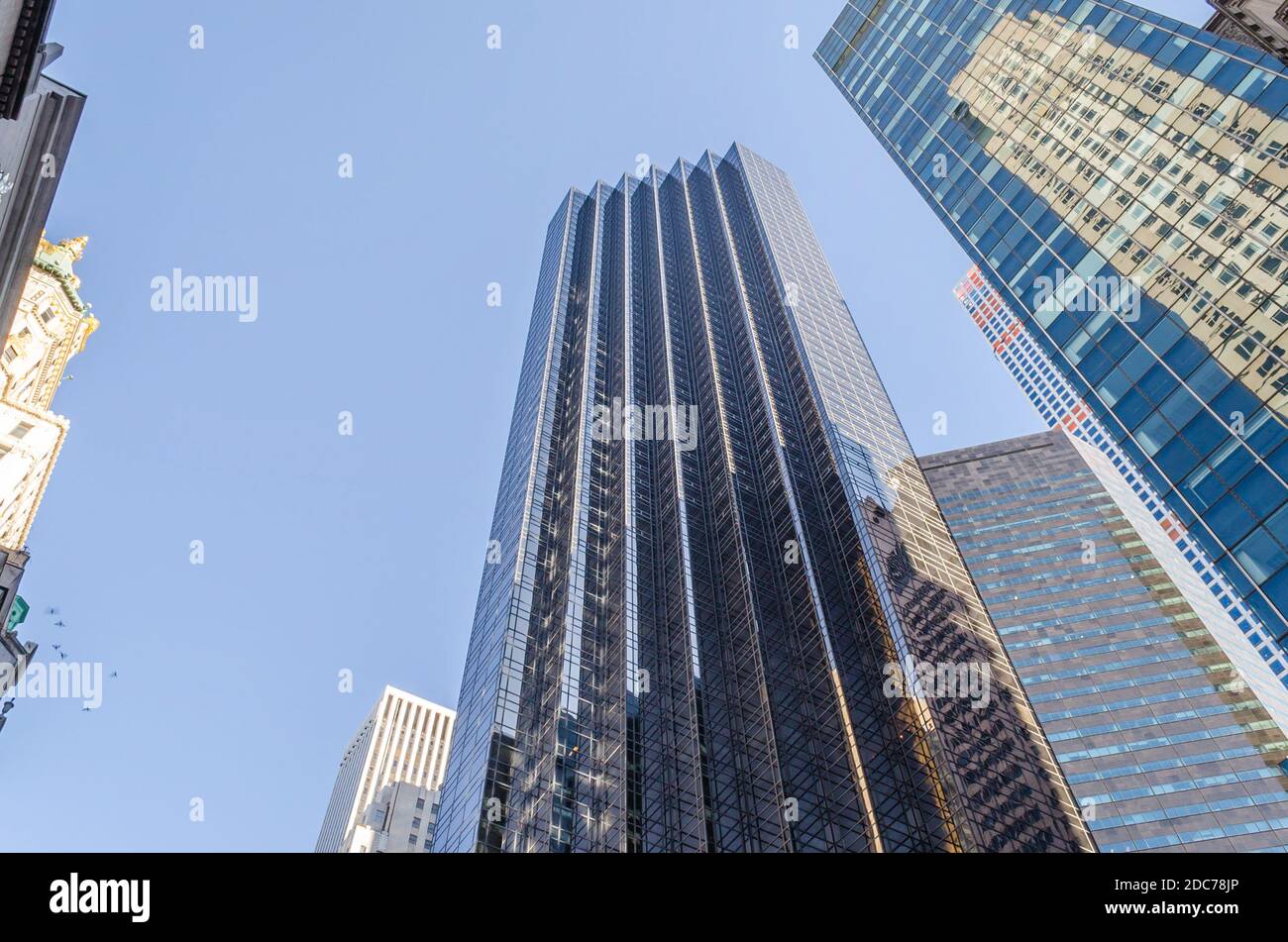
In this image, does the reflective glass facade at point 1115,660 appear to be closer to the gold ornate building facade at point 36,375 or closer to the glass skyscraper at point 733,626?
the glass skyscraper at point 733,626

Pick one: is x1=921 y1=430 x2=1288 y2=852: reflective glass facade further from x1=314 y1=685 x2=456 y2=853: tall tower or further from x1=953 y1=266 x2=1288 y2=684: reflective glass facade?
x1=314 y1=685 x2=456 y2=853: tall tower

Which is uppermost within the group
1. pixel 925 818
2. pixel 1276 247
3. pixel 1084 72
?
pixel 1084 72

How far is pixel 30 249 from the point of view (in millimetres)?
30250

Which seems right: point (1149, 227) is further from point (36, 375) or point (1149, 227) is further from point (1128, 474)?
point (1128, 474)

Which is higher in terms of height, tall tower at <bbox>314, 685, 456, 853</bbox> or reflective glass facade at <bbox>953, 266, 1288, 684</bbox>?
reflective glass facade at <bbox>953, 266, 1288, 684</bbox>

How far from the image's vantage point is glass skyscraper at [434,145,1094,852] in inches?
2034

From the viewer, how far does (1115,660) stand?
87.6m

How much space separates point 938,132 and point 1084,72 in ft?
34.6

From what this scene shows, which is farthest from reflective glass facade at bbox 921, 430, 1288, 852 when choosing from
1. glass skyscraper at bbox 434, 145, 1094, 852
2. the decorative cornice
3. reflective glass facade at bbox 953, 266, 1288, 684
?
the decorative cornice

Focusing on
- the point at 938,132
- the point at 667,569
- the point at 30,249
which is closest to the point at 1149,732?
the point at 667,569

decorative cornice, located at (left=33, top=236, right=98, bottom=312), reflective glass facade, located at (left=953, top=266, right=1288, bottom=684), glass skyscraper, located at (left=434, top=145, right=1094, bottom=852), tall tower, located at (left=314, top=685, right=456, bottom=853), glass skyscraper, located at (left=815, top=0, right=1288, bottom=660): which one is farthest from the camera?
tall tower, located at (left=314, top=685, right=456, bottom=853)

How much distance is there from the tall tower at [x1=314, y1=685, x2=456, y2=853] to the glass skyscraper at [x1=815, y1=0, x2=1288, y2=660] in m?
98.4

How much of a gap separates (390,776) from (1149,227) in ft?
409

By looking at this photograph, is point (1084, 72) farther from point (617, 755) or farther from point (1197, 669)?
point (1197, 669)
